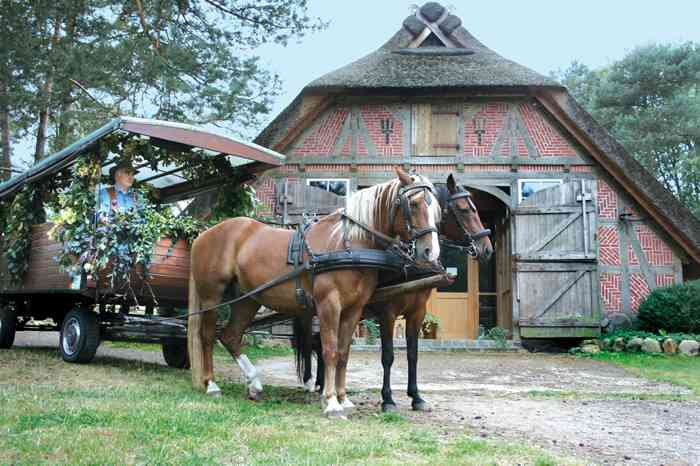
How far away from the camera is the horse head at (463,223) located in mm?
5672

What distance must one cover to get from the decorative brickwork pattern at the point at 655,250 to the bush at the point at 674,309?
0.77 meters

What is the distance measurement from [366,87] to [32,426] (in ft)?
35.2

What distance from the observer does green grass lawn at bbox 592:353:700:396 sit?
9133 millimetres

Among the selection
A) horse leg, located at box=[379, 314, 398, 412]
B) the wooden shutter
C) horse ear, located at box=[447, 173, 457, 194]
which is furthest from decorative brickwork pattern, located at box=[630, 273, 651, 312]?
horse leg, located at box=[379, 314, 398, 412]

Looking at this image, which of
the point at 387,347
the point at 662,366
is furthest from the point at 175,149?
the point at 662,366

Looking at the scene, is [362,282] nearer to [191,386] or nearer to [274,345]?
[191,386]

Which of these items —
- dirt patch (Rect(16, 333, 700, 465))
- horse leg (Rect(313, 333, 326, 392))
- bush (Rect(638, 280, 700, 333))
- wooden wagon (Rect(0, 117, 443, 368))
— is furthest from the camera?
bush (Rect(638, 280, 700, 333))

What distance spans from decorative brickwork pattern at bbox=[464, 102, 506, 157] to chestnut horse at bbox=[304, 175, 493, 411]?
339 inches

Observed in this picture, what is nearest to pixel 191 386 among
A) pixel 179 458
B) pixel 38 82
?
pixel 179 458

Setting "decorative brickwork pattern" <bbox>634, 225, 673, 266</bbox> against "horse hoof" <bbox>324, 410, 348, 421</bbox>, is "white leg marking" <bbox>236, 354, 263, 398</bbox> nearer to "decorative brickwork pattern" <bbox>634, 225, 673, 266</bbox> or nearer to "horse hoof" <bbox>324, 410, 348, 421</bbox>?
"horse hoof" <bbox>324, 410, 348, 421</bbox>

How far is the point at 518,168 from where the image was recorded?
46.8ft

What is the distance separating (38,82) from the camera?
11.6 m

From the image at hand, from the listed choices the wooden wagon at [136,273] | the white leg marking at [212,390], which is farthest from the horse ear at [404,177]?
the white leg marking at [212,390]

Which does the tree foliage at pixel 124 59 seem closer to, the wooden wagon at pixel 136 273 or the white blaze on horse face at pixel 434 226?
the wooden wagon at pixel 136 273
